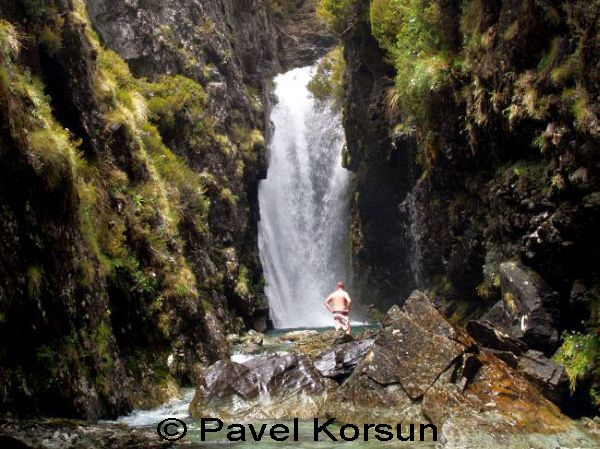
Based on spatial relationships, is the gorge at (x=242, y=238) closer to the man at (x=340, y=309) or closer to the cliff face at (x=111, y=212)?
the cliff face at (x=111, y=212)

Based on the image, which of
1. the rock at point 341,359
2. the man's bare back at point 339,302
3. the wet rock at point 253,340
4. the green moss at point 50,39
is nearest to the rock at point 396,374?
the rock at point 341,359

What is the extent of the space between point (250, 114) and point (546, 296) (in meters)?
21.1

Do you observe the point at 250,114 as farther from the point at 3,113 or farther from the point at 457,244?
the point at 3,113

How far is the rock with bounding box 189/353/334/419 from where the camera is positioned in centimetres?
982

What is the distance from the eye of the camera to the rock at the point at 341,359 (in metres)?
11.1

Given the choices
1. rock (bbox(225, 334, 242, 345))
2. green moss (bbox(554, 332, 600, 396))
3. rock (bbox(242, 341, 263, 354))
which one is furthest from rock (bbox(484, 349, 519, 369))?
rock (bbox(225, 334, 242, 345))

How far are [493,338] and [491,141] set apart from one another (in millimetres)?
5805

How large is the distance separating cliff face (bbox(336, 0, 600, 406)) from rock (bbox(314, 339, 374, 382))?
3.78 meters

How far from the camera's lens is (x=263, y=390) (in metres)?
10.3

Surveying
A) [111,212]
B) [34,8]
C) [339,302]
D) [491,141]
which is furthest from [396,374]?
[34,8]

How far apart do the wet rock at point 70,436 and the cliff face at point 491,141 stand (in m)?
7.67

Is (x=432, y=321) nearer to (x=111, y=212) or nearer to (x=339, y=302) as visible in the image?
(x=339, y=302)

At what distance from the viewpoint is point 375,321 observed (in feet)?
93.4

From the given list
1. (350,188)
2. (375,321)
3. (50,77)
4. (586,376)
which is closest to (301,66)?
(350,188)
